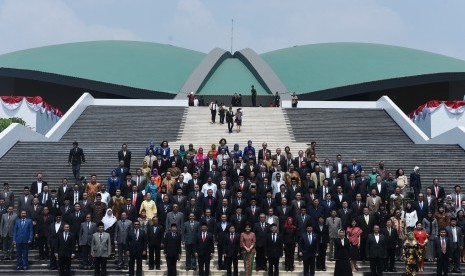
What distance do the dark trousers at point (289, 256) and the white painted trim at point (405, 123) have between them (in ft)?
40.3

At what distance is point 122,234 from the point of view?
17609 millimetres

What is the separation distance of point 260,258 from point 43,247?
13.6ft

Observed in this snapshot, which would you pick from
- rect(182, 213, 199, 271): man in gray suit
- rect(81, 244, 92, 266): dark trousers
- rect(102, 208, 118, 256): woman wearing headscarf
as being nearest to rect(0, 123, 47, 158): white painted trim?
rect(102, 208, 118, 256): woman wearing headscarf

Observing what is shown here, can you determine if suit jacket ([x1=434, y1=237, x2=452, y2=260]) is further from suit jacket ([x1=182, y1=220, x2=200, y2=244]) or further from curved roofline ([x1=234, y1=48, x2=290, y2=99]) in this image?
curved roofline ([x1=234, y1=48, x2=290, y2=99])

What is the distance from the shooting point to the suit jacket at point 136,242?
17.3 metres

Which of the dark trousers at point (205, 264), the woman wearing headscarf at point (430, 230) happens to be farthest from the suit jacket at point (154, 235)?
the woman wearing headscarf at point (430, 230)

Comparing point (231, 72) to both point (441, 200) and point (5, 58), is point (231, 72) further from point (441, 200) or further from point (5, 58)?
point (441, 200)

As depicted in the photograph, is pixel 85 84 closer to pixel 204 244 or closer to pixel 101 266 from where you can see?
pixel 101 266

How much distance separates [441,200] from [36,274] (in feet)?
26.4

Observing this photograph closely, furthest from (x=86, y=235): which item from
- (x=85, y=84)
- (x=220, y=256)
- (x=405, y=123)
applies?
(x=85, y=84)

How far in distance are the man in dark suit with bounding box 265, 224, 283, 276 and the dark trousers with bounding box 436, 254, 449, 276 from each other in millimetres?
2898

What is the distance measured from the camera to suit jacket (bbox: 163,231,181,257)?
1728cm

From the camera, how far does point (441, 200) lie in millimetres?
19281

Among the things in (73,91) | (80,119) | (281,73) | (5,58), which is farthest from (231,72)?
(80,119)
